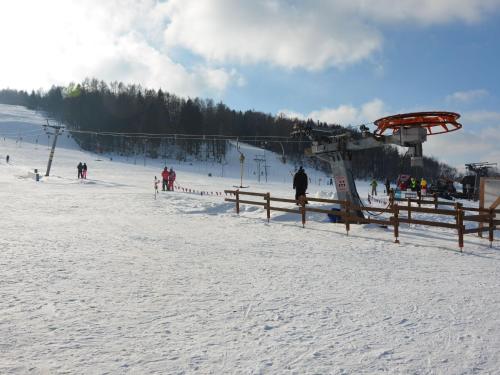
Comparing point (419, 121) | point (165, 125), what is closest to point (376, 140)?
point (419, 121)

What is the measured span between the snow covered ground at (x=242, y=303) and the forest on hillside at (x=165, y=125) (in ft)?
256

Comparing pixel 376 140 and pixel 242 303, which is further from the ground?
pixel 376 140

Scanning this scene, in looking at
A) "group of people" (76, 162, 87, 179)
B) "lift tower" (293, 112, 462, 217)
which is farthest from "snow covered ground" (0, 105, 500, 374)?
"group of people" (76, 162, 87, 179)

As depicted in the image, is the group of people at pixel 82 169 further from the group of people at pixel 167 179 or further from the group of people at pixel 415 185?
the group of people at pixel 415 185

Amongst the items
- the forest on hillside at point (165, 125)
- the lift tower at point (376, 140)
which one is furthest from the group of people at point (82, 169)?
the forest on hillside at point (165, 125)

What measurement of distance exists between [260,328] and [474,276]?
4.95 meters

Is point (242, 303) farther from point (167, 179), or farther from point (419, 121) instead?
point (167, 179)

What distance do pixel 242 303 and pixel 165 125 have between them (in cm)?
10276

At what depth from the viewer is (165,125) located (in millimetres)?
103688

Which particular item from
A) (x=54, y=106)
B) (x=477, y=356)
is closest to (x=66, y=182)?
(x=477, y=356)

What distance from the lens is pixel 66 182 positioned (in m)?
29.5

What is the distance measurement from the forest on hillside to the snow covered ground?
78097 mm

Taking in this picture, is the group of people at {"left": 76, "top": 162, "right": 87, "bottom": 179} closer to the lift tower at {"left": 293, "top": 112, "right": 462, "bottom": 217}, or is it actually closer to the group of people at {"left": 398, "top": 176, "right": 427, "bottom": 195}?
the lift tower at {"left": 293, "top": 112, "right": 462, "bottom": 217}

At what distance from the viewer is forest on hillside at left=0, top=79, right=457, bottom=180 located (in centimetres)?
9550
